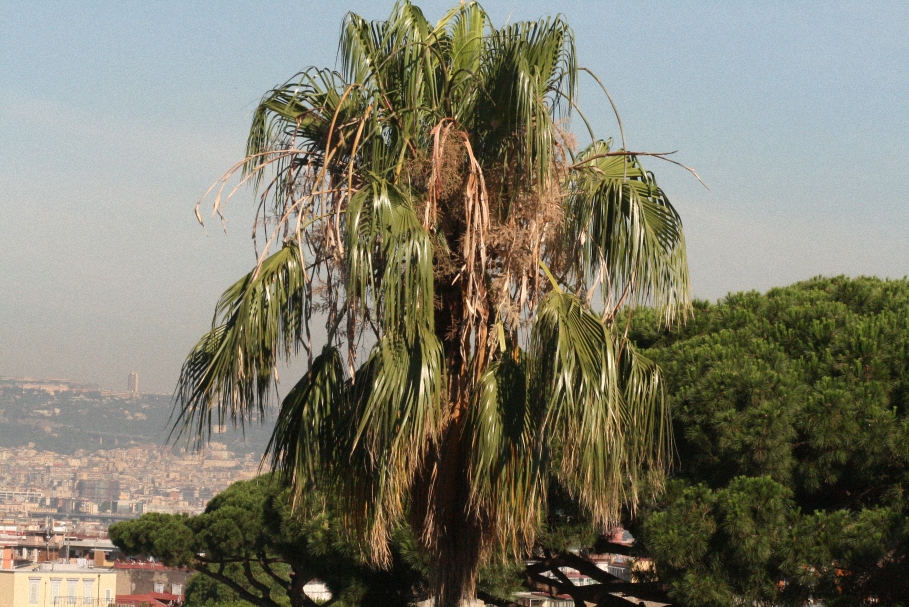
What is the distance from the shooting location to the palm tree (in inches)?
224

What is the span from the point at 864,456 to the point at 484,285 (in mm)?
4397

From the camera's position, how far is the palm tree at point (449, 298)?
5691 mm

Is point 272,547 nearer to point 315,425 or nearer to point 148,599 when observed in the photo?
point 315,425

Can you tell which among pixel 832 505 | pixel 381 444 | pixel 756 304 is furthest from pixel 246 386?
pixel 756 304

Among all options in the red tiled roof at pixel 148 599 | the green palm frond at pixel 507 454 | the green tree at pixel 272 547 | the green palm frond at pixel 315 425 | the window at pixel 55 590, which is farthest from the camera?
the red tiled roof at pixel 148 599

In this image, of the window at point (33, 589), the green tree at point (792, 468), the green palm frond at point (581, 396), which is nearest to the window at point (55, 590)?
the window at point (33, 589)

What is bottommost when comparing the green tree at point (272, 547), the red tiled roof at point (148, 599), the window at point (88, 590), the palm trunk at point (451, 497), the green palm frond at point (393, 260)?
the red tiled roof at point (148, 599)

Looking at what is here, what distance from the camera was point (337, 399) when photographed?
6.21 meters

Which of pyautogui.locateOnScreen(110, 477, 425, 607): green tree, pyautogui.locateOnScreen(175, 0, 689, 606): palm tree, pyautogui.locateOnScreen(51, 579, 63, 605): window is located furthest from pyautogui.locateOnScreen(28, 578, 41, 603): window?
pyautogui.locateOnScreen(175, 0, 689, 606): palm tree

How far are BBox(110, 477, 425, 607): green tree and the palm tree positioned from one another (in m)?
2.18

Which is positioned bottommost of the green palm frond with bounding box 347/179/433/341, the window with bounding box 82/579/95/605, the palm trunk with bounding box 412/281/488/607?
the window with bounding box 82/579/95/605

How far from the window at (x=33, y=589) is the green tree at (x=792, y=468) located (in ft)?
164

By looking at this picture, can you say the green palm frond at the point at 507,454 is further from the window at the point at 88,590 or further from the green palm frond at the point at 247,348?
the window at the point at 88,590

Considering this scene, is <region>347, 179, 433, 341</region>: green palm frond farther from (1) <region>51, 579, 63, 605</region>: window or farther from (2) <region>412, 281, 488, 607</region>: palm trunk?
(1) <region>51, 579, 63, 605</region>: window
